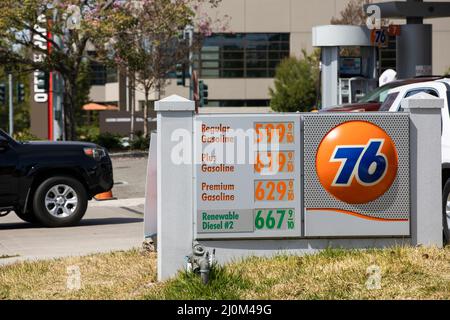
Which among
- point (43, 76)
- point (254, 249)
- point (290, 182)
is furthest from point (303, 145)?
point (43, 76)

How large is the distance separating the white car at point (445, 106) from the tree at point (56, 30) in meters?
21.3

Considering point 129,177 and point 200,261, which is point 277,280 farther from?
point 129,177

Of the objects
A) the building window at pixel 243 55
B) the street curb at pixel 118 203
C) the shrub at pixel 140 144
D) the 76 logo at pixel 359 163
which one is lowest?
the street curb at pixel 118 203

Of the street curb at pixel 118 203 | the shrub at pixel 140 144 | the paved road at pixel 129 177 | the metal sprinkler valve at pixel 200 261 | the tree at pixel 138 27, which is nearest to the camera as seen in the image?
the metal sprinkler valve at pixel 200 261

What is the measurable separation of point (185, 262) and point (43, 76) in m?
27.9

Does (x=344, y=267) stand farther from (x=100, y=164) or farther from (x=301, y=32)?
(x=301, y=32)

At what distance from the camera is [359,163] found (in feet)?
32.6

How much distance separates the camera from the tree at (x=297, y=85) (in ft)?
207

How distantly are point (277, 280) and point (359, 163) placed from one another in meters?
1.61

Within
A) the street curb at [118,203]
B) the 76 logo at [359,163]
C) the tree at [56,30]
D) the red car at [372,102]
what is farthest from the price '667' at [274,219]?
the tree at [56,30]

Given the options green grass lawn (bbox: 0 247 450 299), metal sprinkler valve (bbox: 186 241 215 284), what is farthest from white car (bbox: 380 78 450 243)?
metal sprinkler valve (bbox: 186 241 215 284)

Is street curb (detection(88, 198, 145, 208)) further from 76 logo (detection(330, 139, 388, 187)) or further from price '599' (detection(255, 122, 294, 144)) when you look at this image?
76 logo (detection(330, 139, 388, 187))

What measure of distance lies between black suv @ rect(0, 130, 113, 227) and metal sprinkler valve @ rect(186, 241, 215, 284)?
6882mm

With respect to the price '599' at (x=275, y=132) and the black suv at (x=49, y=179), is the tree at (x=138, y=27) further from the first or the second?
the price '599' at (x=275, y=132)
